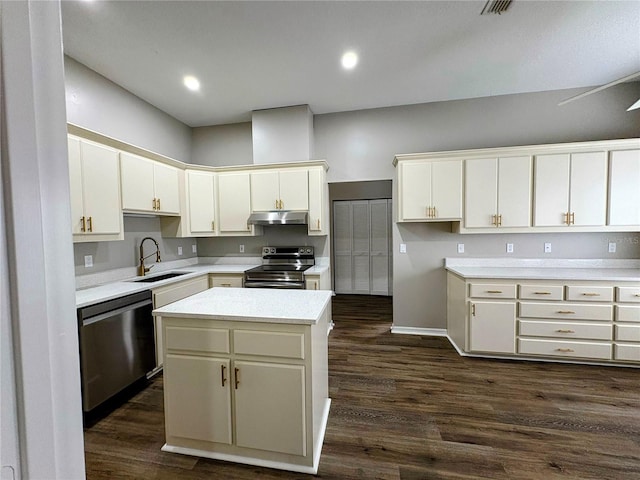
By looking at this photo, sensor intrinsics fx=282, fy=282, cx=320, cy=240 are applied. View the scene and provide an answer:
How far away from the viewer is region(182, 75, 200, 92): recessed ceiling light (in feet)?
10.1

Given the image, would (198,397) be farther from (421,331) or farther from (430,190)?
(430,190)

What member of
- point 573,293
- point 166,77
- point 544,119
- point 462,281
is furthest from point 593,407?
point 166,77

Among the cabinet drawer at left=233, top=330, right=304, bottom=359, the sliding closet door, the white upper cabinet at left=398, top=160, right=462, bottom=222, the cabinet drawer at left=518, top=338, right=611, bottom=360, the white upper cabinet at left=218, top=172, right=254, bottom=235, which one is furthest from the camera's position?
the sliding closet door

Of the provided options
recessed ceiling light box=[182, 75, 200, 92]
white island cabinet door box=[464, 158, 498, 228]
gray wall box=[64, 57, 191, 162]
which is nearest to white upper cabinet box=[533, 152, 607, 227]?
white island cabinet door box=[464, 158, 498, 228]

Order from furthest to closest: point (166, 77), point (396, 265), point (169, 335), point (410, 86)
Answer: point (396, 265)
point (410, 86)
point (166, 77)
point (169, 335)

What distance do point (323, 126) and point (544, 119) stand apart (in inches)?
110

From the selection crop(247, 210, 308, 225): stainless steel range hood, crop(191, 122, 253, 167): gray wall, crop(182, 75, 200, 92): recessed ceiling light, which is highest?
crop(182, 75, 200, 92): recessed ceiling light

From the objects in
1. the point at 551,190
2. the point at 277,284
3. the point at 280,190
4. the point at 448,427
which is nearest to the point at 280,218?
the point at 280,190

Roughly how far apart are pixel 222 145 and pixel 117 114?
4.79 ft

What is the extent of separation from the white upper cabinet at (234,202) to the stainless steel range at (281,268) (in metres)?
0.51

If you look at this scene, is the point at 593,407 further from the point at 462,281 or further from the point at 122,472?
the point at 122,472

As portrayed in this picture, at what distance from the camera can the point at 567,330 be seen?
2.88 meters

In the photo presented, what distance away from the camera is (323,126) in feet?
13.4

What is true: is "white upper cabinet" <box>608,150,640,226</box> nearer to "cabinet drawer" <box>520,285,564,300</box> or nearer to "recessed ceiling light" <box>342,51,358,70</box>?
"cabinet drawer" <box>520,285,564,300</box>
